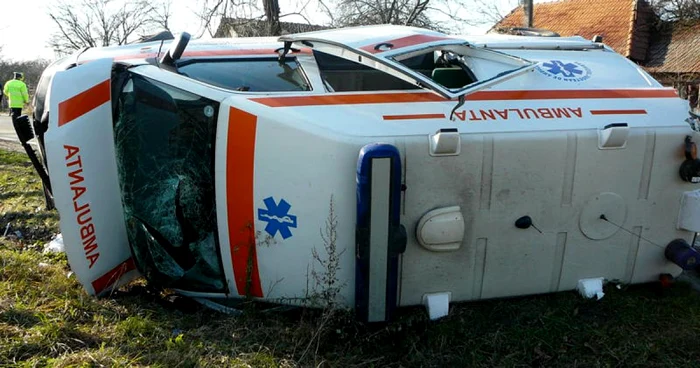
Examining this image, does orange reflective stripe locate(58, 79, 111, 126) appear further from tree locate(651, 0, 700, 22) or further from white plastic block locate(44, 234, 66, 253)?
tree locate(651, 0, 700, 22)

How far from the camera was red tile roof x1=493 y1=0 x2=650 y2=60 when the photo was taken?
21.5 meters

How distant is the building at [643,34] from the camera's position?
64.5 feet

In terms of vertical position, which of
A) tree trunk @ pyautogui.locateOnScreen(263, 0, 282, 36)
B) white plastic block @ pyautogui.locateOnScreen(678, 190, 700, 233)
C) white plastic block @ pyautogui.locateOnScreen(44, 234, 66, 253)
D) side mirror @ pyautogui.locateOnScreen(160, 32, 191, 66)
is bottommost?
white plastic block @ pyautogui.locateOnScreen(44, 234, 66, 253)

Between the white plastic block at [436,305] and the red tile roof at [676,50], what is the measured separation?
20152 millimetres

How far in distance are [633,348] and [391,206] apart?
1.51 m

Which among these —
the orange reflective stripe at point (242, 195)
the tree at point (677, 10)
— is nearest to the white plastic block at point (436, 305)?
the orange reflective stripe at point (242, 195)

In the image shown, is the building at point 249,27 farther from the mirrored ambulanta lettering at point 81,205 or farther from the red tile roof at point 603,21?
the red tile roof at point 603,21

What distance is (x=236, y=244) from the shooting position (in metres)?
3.04

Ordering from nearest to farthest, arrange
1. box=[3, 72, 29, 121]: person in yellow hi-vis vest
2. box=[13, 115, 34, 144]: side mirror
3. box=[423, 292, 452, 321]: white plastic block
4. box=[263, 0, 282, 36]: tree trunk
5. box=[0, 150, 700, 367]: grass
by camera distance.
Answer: box=[0, 150, 700, 367]: grass → box=[423, 292, 452, 321]: white plastic block → box=[13, 115, 34, 144]: side mirror → box=[263, 0, 282, 36]: tree trunk → box=[3, 72, 29, 121]: person in yellow hi-vis vest

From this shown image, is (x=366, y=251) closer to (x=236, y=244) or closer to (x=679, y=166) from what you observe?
(x=236, y=244)

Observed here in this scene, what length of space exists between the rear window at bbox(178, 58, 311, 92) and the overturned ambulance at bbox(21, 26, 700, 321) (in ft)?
0.05

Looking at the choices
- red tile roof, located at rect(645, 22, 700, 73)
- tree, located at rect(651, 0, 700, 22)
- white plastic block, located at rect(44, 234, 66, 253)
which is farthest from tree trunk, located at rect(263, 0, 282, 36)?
tree, located at rect(651, 0, 700, 22)

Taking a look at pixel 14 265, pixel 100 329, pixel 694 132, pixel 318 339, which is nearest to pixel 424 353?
pixel 318 339

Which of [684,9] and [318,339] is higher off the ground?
[684,9]
